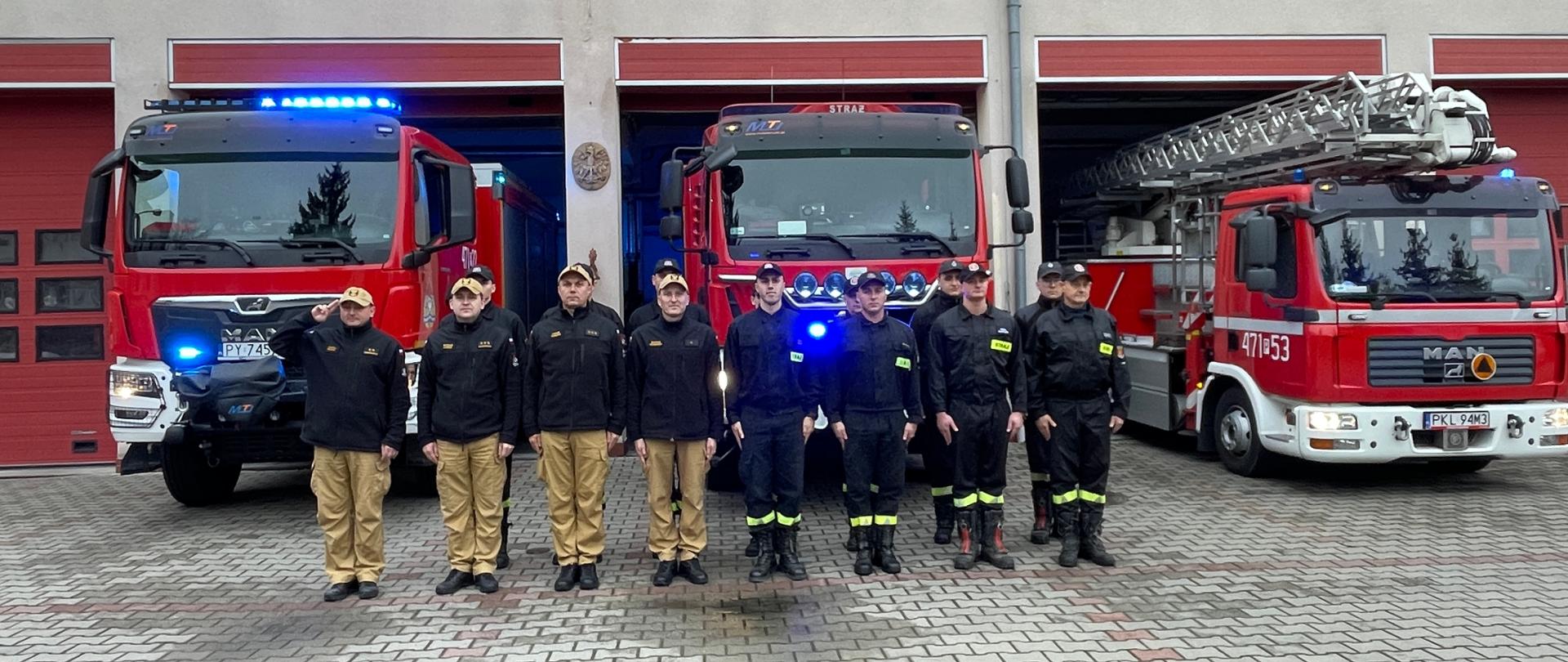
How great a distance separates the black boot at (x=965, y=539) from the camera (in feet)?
20.1

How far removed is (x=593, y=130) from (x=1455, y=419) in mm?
8064

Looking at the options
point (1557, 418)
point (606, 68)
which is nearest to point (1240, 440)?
A: point (1557, 418)

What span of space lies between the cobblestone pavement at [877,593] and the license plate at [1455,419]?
57 cm

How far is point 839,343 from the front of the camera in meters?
6.08

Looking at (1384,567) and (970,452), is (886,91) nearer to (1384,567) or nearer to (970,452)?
(970,452)

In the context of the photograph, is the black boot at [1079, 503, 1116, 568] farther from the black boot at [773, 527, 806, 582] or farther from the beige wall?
the beige wall

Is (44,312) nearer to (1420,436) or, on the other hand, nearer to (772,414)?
(772,414)

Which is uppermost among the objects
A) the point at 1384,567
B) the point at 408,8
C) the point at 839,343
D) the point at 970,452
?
the point at 408,8

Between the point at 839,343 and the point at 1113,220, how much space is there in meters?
6.53

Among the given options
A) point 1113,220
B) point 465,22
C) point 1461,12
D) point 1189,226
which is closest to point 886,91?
point 1113,220

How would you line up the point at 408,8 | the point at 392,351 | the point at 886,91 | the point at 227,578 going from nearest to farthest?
1. the point at 392,351
2. the point at 227,578
3. the point at 408,8
4. the point at 886,91

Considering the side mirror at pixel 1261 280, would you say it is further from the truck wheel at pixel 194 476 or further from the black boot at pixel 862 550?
the truck wheel at pixel 194 476

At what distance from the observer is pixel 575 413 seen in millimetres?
5766

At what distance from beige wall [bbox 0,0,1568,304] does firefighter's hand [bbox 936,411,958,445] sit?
4879mm
